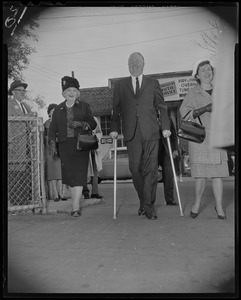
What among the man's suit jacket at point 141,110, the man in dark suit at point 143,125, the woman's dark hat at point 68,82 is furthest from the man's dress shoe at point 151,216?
the woman's dark hat at point 68,82

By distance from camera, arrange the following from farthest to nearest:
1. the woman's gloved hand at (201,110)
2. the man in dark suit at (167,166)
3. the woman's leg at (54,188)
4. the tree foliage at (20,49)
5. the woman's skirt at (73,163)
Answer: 1. the woman's leg at (54,188)
2. the man in dark suit at (167,166)
3. the woman's skirt at (73,163)
4. the woman's gloved hand at (201,110)
5. the tree foliage at (20,49)

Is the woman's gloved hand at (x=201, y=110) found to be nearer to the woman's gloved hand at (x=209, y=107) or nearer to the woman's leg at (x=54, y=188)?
the woman's gloved hand at (x=209, y=107)

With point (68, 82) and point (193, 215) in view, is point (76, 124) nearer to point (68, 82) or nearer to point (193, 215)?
point (68, 82)

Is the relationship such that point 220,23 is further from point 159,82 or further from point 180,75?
point 159,82

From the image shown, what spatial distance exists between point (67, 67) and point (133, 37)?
60 cm

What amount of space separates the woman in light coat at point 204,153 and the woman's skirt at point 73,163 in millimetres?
1416

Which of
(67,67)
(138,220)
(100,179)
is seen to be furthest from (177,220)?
(100,179)

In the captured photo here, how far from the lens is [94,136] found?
18.0ft

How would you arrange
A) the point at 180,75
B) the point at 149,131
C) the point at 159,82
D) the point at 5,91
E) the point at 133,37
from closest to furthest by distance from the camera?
the point at 5,91, the point at 133,37, the point at 180,75, the point at 159,82, the point at 149,131

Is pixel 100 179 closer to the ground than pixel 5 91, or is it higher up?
closer to the ground

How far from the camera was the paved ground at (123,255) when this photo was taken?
3025 mm

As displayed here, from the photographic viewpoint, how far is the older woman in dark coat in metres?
5.44

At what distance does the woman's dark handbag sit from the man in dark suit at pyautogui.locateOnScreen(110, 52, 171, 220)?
0.61 m

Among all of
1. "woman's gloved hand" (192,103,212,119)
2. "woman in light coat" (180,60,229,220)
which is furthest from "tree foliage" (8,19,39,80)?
"woman's gloved hand" (192,103,212,119)
